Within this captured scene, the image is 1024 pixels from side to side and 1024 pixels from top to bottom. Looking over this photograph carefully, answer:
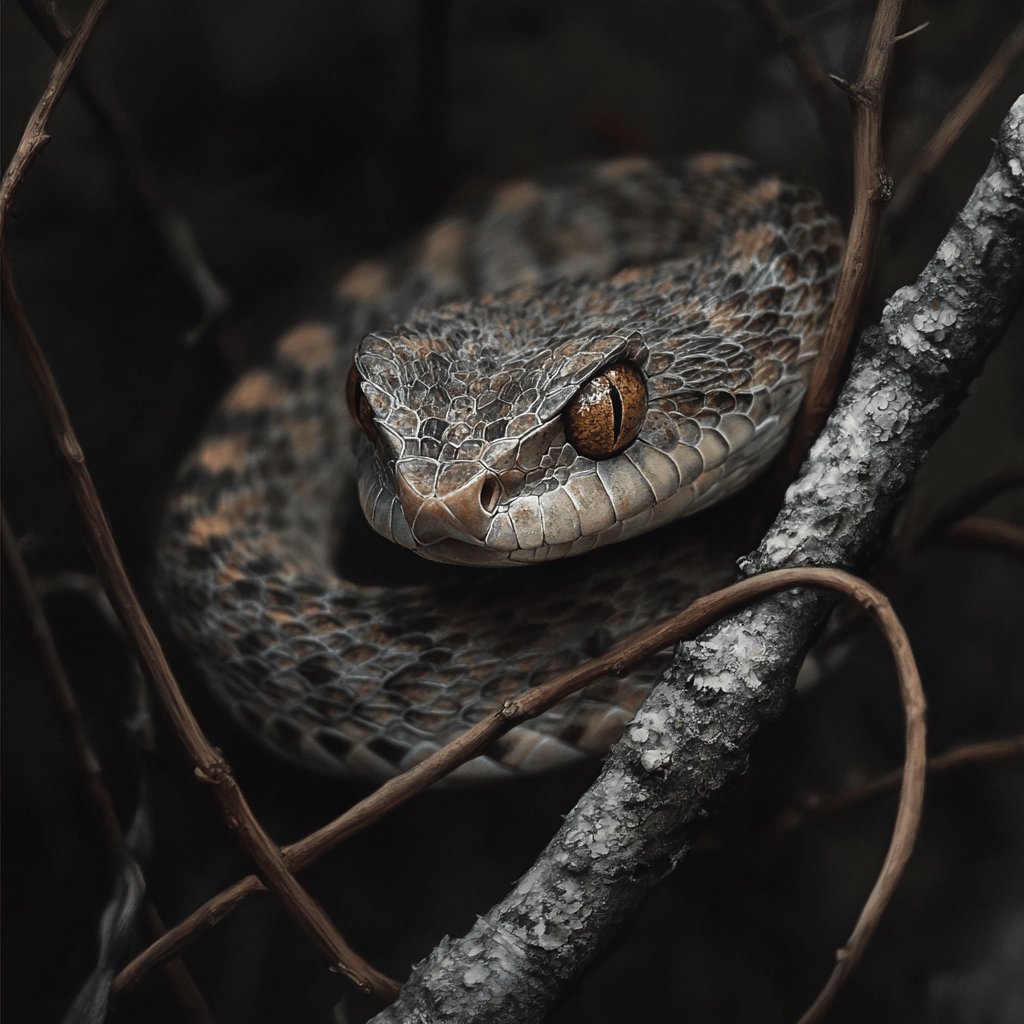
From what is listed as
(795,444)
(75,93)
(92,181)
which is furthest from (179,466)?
(795,444)

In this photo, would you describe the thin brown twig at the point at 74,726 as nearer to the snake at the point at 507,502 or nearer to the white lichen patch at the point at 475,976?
the snake at the point at 507,502

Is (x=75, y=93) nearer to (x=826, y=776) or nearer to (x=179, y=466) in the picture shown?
(x=179, y=466)

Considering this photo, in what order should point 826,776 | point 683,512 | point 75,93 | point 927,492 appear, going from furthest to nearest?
point 826,776
point 75,93
point 927,492
point 683,512

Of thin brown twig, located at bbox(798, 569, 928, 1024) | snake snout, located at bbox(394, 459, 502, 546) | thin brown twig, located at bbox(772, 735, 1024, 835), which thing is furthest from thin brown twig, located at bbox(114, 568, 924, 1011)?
thin brown twig, located at bbox(772, 735, 1024, 835)

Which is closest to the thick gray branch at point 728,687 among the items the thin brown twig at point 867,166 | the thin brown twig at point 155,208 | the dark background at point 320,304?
the thin brown twig at point 867,166

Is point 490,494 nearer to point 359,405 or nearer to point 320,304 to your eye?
point 359,405

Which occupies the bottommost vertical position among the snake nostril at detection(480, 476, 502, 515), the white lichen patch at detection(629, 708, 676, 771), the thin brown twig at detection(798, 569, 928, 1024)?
the thin brown twig at detection(798, 569, 928, 1024)

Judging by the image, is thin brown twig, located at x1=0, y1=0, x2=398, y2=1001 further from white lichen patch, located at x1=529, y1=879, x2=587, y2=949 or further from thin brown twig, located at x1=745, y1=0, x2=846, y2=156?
thin brown twig, located at x1=745, y1=0, x2=846, y2=156
